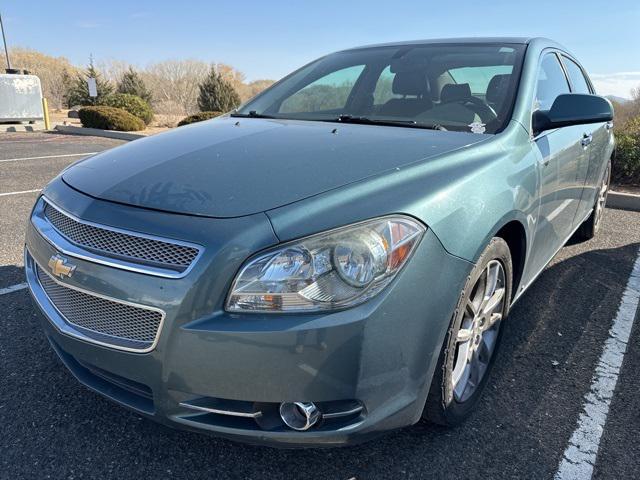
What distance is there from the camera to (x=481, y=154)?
6.81ft

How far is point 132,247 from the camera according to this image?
5.27ft

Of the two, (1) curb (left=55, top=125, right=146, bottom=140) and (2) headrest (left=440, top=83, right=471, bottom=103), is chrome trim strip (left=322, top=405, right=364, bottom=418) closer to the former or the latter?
(2) headrest (left=440, top=83, right=471, bottom=103)

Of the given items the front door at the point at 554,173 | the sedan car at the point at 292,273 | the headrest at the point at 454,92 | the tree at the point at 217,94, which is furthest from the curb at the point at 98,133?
the sedan car at the point at 292,273

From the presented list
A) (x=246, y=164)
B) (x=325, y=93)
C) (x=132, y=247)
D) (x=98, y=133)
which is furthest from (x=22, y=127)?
(x=132, y=247)

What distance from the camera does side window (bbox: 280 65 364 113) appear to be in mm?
3096

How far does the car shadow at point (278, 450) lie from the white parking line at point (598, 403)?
39 mm

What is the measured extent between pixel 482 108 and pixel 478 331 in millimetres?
1143

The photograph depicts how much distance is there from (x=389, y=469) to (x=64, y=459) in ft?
4.02

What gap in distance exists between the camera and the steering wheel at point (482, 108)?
246 cm

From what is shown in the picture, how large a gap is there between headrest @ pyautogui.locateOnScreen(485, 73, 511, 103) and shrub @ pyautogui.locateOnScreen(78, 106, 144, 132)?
15.1m

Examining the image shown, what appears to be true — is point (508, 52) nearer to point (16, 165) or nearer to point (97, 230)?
point (97, 230)

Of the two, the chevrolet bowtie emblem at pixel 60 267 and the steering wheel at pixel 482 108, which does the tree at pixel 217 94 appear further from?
the chevrolet bowtie emblem at pixel 60 267

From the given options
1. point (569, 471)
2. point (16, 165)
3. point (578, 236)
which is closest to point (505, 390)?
point (569, 471)

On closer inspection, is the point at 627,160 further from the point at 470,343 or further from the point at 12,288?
the point at 12,288
